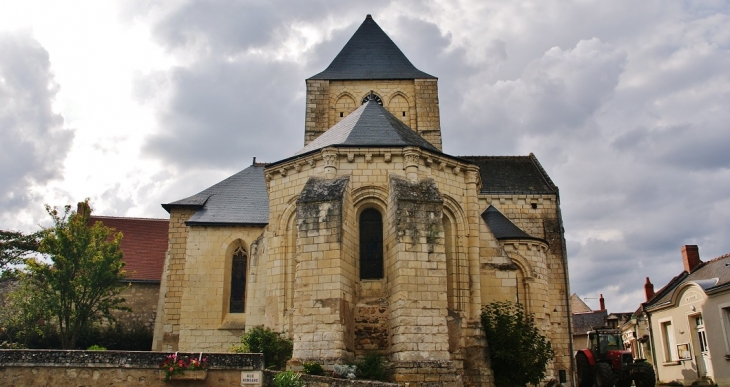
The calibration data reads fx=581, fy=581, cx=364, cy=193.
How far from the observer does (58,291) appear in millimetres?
19984

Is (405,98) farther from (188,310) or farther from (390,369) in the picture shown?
(390,369)

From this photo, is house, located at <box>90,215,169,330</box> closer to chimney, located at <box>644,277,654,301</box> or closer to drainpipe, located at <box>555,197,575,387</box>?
drainpipe, located at <box>555,197,575,387</box>

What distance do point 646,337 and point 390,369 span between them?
17262 mm

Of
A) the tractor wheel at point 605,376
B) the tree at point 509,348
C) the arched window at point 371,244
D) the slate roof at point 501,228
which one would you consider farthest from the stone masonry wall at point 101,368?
the slate roof at point 501,228

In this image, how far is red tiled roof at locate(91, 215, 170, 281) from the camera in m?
24.8

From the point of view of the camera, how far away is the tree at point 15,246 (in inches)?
937

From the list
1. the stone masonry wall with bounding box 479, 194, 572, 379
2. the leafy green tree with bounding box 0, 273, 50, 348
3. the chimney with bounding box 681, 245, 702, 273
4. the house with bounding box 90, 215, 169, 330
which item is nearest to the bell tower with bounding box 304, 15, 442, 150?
the stone masonry wall with bounding box 479, 194, 572, 379

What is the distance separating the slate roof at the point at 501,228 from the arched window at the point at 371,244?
6168 mm

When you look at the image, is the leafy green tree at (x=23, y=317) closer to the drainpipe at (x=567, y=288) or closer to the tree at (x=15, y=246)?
the tree at (x=15, y=246)

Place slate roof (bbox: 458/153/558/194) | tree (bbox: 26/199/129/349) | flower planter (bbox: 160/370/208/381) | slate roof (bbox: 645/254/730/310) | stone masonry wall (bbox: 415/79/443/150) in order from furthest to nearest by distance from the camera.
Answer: stone masonry wall (bbox: 415/79/443/150) < slate roof (bbox: 458/153/558/194) < tree (bbox: 26/199/129/349) < slate roof (bbox: 645/254/730/310) < flower planter (bbox: 160/370/208/381)

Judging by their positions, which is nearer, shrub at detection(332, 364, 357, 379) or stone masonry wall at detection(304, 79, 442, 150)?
shrub at detection(332, 364, 357, 379)

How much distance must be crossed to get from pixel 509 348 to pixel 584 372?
3926mm

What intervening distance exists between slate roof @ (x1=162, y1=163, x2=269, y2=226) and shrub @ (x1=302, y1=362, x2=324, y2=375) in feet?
32.9

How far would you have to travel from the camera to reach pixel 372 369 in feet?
40.0
